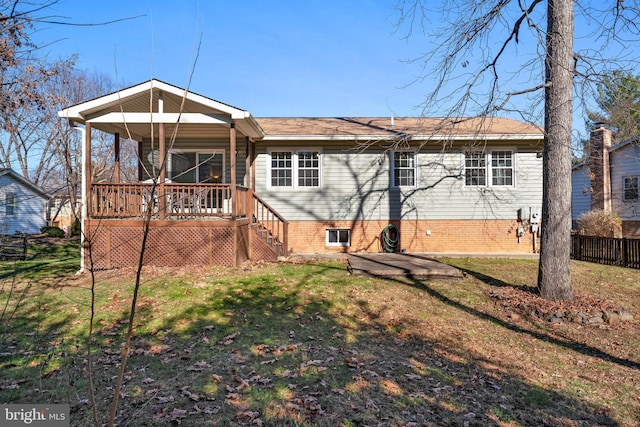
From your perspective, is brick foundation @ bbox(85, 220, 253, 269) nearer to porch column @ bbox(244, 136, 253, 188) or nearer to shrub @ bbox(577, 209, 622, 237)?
porch column @ bbox(244, 136, 253, 188)

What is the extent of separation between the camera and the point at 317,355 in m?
4.96

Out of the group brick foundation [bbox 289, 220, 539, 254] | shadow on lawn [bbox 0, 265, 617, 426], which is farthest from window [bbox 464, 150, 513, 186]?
shadow on lawn [bbox 0, 265, 617, 426]

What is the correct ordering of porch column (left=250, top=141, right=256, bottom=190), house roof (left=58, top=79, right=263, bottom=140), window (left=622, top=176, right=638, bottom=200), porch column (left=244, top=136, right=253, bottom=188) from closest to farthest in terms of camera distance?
house roof (left=58, top=79, right=263, bottom=140) < porch column (left=244, top=136, right=253, bottom=188) < porch column (left=250, top=141, right=256, bottom=190) < window (left=622, top=176, right=638, bottom=200)

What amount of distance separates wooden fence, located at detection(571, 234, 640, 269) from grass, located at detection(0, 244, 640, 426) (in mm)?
3698

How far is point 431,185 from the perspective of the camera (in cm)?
1280

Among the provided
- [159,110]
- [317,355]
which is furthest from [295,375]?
[159,110]

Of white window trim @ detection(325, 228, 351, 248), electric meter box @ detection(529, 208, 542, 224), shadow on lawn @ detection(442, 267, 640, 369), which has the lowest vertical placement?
shadow on lawn @ detection(442, 267, 640, 369)

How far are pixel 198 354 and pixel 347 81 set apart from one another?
1087 centimetres

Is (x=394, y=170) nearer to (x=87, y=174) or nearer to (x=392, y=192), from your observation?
(x=392, y=192)

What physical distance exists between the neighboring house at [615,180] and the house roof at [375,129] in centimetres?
805

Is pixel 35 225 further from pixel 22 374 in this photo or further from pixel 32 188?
Result: pixel 22 374

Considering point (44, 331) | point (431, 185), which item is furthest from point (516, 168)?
point (44, 331)

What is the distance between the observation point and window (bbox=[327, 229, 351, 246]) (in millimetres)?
12922

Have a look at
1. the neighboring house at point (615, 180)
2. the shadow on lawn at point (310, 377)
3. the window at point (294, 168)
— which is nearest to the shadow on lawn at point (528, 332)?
the shadow on lawn at point (310, 377)
